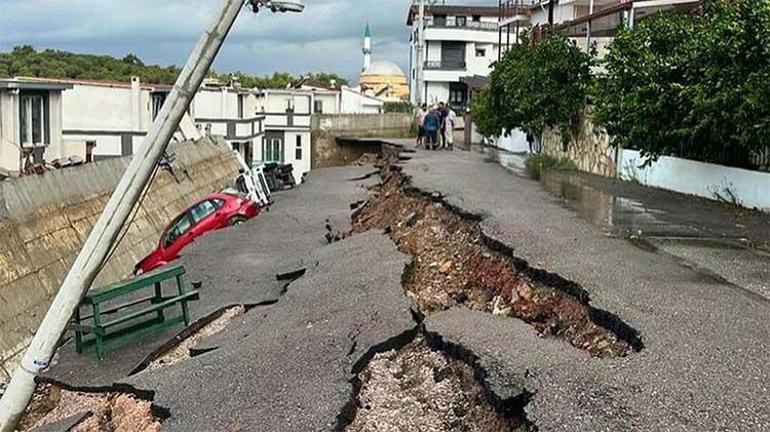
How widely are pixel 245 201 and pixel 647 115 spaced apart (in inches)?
377

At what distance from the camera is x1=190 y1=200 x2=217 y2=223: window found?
64.1 ft

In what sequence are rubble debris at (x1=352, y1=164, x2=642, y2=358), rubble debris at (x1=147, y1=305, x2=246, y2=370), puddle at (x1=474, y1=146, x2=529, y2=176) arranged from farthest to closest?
puddle at (x1=474, y1=146, x2=529, y2=176), rubble debris at (x1=147, y1=305, x2=246, y2=370), rubble debris at (x1=352, y1=164, x2=642, y2=358)

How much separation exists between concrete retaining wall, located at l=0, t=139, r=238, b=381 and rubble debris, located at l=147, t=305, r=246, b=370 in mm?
3340

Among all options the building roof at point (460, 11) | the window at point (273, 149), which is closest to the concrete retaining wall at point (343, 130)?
the window at point (273, 149)

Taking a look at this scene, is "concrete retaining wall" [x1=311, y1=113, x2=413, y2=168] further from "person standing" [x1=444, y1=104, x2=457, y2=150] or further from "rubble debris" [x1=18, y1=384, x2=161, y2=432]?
"rubble debris" [x1=18, y1=384, x2=161, y2=432]

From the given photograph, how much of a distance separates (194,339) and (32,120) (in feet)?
57.7

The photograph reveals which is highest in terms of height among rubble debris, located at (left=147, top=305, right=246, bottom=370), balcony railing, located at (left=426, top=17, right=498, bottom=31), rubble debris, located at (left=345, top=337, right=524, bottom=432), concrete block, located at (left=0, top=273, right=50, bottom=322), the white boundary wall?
balcony railing, located at (left=426, top=17, right=498, bottom=31)

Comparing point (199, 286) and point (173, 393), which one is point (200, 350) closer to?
point (173, 393)

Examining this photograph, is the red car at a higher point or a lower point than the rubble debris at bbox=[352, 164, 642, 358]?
lower

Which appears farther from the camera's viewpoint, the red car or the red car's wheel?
the red car's wheel

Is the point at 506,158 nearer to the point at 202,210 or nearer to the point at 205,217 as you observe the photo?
the point at 202,210

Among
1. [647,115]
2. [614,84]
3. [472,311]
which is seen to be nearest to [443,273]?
[472,311]

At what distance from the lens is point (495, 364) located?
269 inches

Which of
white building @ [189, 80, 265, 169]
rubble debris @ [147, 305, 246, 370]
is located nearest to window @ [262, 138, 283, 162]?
white building @ [189, 80, 265, 169]
